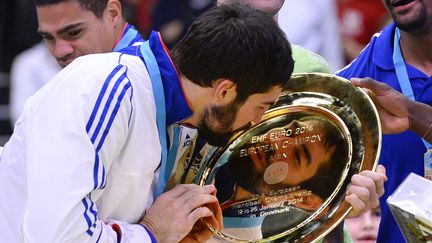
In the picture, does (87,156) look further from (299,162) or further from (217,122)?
(299,162)

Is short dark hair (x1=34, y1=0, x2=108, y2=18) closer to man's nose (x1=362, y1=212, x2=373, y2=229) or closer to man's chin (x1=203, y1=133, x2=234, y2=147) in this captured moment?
man's chin (x1=203, y1=133, x2=234, y2=147)

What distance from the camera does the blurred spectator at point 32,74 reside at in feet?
21.2

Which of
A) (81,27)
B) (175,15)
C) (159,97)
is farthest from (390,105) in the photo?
(175,15)

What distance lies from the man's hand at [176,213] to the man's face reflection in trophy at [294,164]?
0.29 m

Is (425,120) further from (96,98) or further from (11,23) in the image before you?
(11,23)

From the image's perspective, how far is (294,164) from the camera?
141 inches

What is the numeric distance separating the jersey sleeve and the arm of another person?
92 cm

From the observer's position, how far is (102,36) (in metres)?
4.12

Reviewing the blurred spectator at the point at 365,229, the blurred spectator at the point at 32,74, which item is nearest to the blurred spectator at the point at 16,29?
the blurred spectator at the point at 32,74

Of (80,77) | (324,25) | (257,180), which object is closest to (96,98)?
(80,77)

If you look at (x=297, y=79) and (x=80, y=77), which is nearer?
(x=80, y=77)

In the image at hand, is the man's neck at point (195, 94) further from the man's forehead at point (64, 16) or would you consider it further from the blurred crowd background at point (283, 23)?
the blurred crowd background at point (283, 23)

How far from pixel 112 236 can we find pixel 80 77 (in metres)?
0.41

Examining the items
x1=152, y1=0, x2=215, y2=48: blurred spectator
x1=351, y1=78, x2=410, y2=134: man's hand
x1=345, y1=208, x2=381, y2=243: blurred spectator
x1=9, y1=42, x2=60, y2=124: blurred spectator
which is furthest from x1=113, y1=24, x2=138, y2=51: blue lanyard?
x1=152, y1=0, x2=215, y2=48: blurred spectator
